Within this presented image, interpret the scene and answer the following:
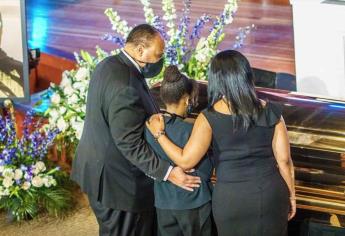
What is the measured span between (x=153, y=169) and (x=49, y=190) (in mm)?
1544

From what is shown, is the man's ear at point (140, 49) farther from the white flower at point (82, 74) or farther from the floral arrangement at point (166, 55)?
the white flower at point (82, 74)

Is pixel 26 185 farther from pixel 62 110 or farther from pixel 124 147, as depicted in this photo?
pixel 124 147

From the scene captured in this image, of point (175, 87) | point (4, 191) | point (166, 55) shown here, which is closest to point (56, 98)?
point (4, 191)

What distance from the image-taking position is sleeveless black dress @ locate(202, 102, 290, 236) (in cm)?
204

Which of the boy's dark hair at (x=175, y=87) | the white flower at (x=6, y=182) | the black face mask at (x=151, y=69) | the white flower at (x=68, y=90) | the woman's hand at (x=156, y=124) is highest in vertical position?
the black face mask at (x=151, y=69)

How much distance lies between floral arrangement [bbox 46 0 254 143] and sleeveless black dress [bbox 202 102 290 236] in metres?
1.21

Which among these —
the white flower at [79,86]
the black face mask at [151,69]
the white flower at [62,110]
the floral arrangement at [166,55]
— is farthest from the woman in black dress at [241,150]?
the white flower at [62,110]

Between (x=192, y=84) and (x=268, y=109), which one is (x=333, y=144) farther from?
(x=192, y=84)

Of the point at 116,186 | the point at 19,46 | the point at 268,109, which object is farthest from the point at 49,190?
the point at 268,109

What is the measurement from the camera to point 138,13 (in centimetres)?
415

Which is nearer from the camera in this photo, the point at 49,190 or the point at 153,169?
the point at 153,169

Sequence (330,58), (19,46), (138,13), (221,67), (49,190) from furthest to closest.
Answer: (138,13)
(19,46)
(49,190)
(330,58)
(221,67)

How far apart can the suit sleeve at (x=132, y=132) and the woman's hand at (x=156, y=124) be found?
1.1 inches

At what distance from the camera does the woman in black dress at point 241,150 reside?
2014mm
